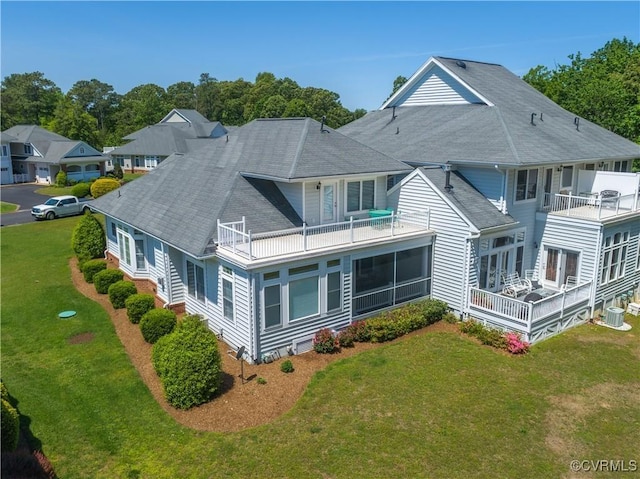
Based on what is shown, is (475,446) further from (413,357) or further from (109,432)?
(109,432)

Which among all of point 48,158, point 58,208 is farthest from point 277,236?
point 48,158

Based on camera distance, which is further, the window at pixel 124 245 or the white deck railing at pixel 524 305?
the window at pixel 124 245

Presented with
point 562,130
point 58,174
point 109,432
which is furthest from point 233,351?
point 58,174

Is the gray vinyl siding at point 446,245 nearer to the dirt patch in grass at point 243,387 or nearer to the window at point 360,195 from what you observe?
the window at point 360,195

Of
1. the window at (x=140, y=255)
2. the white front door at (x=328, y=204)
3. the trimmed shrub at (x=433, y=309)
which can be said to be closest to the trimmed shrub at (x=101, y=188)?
the window at (x=140, y=255)

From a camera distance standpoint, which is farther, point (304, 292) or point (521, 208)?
point (521, 208)

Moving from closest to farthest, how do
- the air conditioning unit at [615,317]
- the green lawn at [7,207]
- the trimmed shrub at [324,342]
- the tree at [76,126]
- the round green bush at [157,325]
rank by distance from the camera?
the trimmed shrub at [324,342] < the round green bush at [157,325] < the air conditioning unit at [615,317] < the green lawn at [7,207] < the tree at [76,126]

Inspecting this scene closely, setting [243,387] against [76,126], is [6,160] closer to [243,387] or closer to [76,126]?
[76,126]
